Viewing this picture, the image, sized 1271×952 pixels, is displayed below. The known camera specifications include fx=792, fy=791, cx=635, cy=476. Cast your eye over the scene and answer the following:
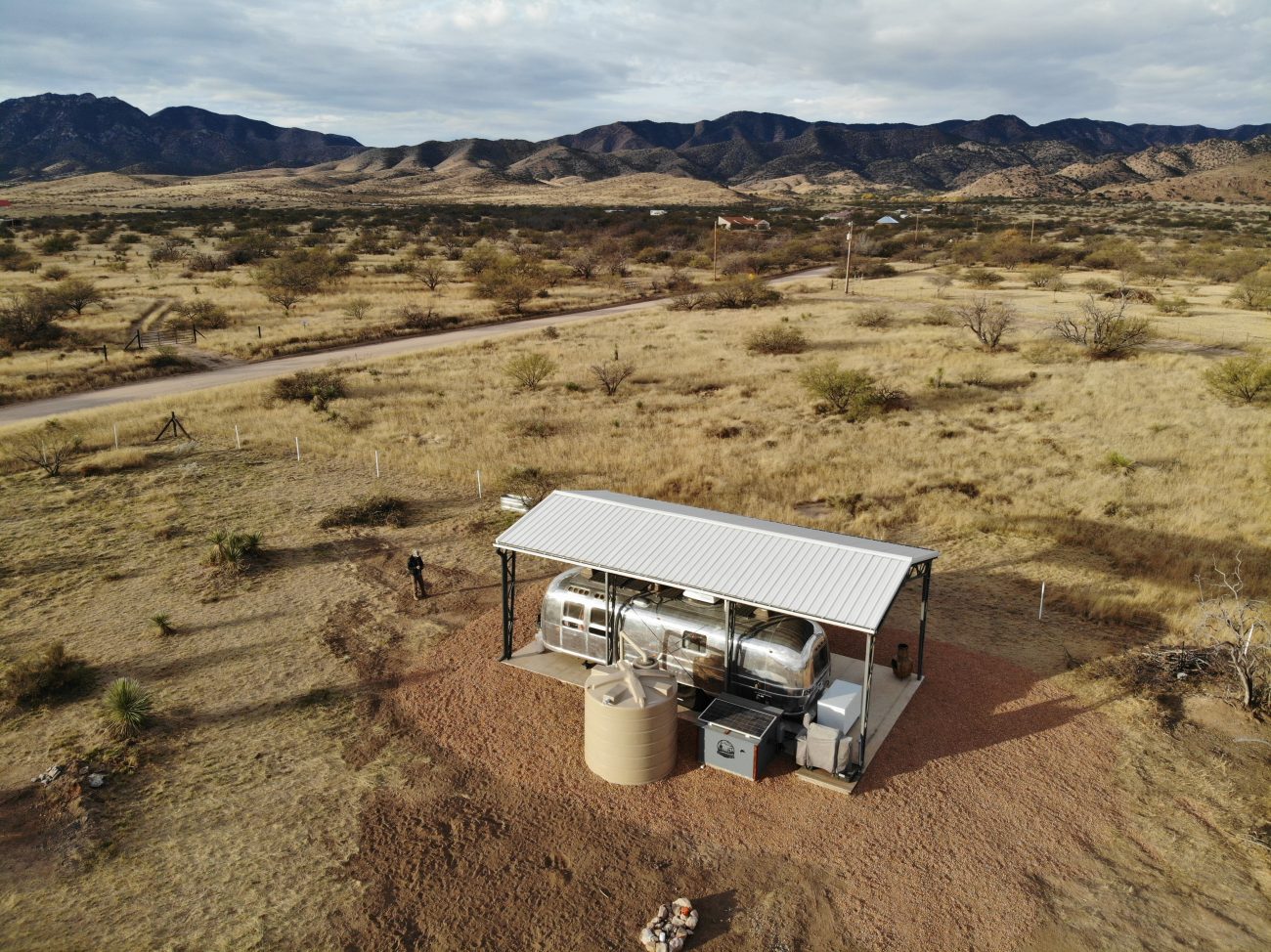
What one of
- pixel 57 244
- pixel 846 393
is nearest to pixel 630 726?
pixel 846 393

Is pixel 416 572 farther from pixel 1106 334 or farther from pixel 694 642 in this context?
pixel 1106 334

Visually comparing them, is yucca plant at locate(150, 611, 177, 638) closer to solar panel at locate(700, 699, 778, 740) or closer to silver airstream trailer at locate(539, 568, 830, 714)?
silver airstream trailer at locate(539, 568, 830, 714)

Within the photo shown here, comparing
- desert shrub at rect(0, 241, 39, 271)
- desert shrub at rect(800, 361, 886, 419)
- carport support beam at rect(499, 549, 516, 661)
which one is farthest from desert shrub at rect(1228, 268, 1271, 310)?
desert shrub at rect(0, 241, 39, 271)

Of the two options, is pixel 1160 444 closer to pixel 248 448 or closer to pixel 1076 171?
pixel 248 448

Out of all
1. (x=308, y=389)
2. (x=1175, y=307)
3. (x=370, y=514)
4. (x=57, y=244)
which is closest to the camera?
(x=370, y=514)

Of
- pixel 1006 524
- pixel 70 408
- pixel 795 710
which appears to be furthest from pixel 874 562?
pixel 70 408

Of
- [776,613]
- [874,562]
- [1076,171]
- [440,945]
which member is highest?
[1076,171]
